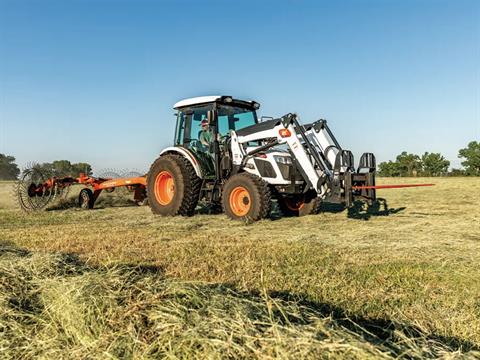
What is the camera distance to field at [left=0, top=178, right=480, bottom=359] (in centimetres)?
188

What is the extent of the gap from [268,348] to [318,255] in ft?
10.3

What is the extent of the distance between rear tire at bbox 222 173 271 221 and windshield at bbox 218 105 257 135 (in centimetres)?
141

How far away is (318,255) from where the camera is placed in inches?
188

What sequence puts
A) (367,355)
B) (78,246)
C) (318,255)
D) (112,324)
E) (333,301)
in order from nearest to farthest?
(367,355)
(112,324)
(333,301)
(318,255)
(78,246)

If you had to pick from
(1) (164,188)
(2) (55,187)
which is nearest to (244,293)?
(1) (164,188)

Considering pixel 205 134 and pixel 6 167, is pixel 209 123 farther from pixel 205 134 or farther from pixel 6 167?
pixel 6 167

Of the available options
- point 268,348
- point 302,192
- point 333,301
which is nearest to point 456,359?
point 268,348

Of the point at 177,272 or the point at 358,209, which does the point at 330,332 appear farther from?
the point at 358,209

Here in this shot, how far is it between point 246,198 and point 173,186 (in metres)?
1.95

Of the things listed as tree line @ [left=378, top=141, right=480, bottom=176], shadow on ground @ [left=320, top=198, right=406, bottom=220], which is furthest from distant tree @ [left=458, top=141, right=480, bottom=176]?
shadow on ground @ [left=320, top=198, right=406, bottom=220]

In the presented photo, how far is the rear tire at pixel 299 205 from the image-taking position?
9047 mm

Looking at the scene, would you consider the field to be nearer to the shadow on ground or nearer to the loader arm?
the loader arm

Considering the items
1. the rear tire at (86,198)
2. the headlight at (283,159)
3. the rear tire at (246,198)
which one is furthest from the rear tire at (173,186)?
the rear tire at (86,198)

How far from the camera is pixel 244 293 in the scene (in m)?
3.11
